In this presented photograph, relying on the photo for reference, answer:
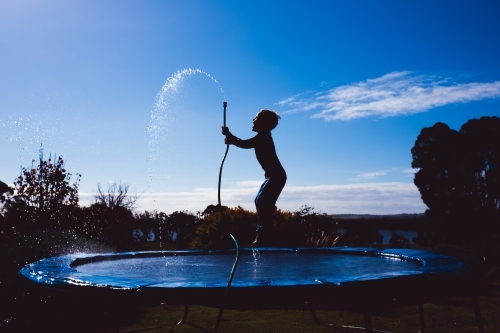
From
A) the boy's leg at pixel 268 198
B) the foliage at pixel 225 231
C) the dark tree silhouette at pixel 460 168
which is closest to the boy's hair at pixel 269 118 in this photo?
the boy's leg at pixel 268 198

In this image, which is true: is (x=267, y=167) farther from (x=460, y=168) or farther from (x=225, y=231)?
(x=460, y=168)

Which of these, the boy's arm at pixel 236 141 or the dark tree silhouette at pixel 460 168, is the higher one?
the dark tree silhouette at pixel 460 168

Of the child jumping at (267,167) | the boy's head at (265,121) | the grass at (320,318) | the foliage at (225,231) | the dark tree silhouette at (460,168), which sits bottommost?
the grass at (320,318)

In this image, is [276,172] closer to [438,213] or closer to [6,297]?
[6,297]

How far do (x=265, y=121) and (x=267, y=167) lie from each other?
38 centimetres

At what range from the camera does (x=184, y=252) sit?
5.37 m

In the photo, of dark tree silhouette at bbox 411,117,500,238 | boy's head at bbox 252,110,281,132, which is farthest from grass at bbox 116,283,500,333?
dark tree silhouette at bbox 411,117,500,238

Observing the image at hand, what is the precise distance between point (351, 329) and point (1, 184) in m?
9.50

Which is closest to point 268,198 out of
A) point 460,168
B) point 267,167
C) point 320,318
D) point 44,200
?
point 267,167

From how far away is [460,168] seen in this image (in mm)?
25844

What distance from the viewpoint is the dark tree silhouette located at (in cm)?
2512

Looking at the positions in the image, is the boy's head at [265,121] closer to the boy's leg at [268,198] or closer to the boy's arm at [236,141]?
the boy's arm at [236,141]

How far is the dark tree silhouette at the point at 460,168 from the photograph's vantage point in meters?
25.1

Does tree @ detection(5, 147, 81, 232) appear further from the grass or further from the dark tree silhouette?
the dark tree silhouette
